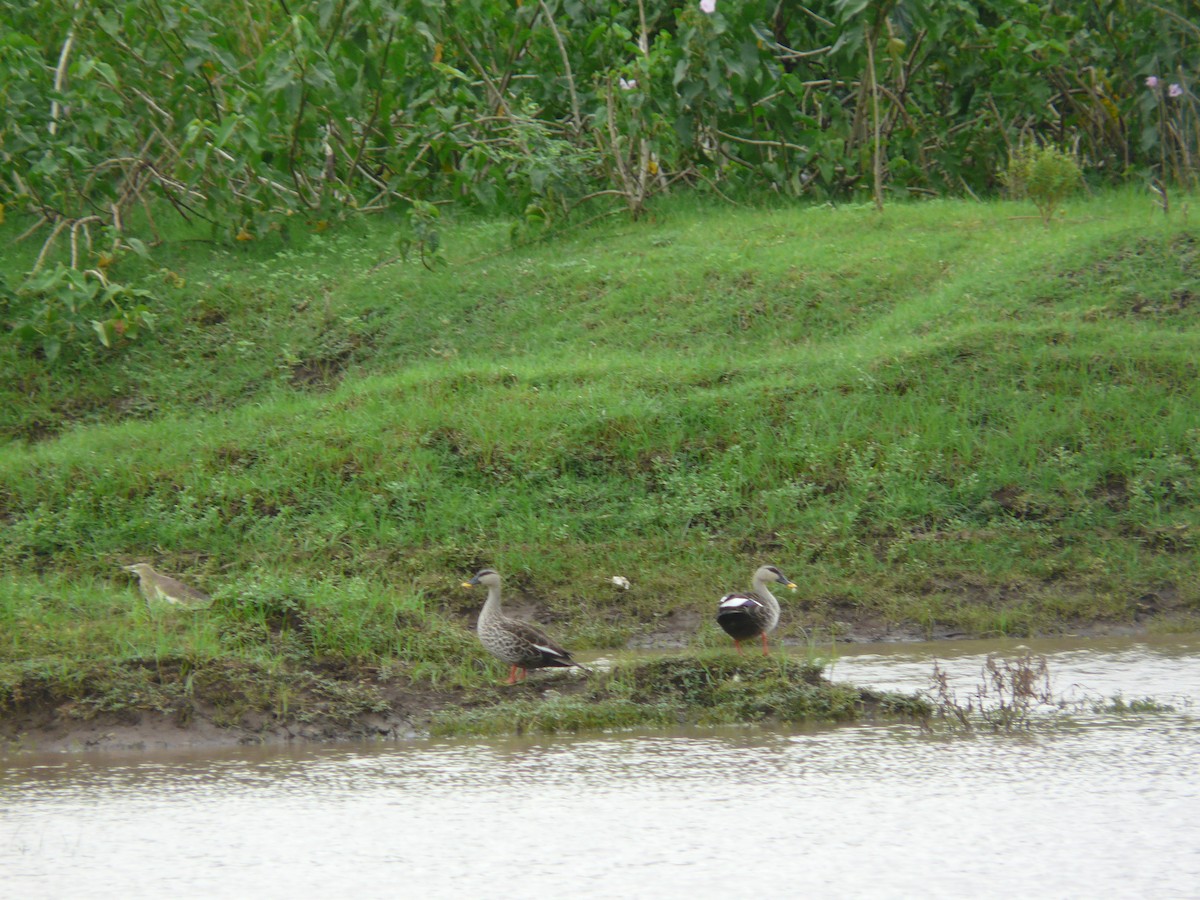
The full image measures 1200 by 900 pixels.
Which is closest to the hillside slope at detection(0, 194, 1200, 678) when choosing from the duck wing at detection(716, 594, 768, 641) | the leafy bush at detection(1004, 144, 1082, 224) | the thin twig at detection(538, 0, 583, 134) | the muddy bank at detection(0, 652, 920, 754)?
the muddy bank at detection(0, 652, 920, 754)

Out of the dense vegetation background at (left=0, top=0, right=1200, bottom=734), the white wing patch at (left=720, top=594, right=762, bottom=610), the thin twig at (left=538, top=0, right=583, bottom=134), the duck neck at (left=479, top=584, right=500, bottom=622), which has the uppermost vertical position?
the thin twig at (left=538, top=0, right=583, bottom=134)

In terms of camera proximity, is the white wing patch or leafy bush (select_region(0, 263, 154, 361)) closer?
the white wing patch

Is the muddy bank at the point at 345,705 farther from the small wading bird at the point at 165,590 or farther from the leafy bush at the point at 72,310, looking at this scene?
the leafy bush at the point at 72,310

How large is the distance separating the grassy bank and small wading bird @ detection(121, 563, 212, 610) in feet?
0.54

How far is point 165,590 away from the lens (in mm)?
7750

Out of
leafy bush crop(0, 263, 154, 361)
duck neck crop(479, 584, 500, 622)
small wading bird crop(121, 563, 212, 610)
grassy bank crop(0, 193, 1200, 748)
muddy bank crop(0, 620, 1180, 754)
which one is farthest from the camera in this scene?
leafy bush crop(0, 263, 154, 361)

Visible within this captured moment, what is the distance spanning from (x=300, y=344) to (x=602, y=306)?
2373 millimetres

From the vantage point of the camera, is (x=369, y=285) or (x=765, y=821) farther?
(x=369, y=285)

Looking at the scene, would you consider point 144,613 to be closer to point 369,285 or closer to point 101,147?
point 369,285

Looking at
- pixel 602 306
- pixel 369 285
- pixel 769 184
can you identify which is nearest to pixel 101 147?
pixel 369 285

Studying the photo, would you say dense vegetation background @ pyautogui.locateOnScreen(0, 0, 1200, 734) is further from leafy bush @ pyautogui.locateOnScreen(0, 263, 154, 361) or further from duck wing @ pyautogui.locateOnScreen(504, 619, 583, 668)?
duck wing @ pyautogui.locateOnScreen(504, 619, 583, 668)

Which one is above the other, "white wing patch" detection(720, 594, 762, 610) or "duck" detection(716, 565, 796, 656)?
"white wing patch" detection(720, 594, 762, 610)

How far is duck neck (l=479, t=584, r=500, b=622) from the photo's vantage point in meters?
7.10

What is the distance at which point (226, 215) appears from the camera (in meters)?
13.1
